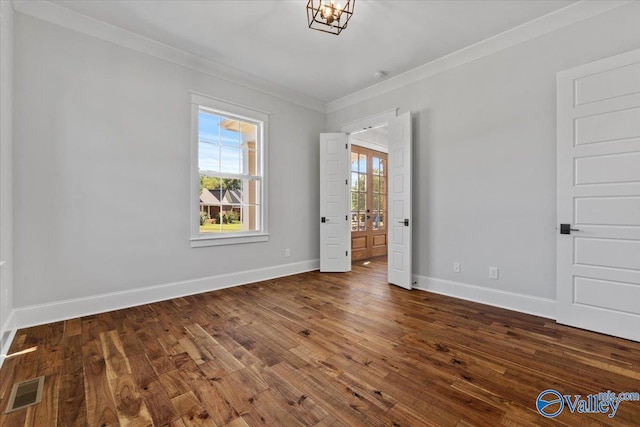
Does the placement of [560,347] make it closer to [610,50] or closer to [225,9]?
[610,50]

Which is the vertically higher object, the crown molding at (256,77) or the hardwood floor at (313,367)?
the crown molding at (256,77)

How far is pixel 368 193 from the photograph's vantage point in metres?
6.41

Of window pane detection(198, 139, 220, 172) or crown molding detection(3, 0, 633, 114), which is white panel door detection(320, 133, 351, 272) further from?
window pane detection(198, 139, 220, 172)

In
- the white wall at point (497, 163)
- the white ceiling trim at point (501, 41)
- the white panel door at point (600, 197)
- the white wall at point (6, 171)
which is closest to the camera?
the white wall at point (6, 171)

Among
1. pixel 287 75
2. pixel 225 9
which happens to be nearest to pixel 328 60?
pixel 287 75

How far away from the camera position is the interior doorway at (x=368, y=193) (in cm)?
614

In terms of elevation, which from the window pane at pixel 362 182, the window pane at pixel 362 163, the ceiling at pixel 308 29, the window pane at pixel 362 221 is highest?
the ceiling at pixel 308 29

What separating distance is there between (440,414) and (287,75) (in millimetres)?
4168

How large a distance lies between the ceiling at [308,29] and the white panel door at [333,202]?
4.15 ft

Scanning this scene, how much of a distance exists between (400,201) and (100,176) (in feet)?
11.7

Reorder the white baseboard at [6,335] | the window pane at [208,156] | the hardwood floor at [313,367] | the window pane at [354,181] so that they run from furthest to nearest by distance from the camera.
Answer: the window pane at [354,181], the window pane at [208,156], the white baseboard at [6,335], the hardwood floor at [313,367]

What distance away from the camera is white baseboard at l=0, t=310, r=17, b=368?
2019 mm

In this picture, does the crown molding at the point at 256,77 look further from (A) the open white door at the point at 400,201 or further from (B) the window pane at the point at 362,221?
(B) the window pane at the point at 362,221

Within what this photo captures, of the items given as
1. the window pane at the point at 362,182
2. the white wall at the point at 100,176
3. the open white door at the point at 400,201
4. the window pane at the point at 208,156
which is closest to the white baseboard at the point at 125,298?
the white wall at the point at 100,176
